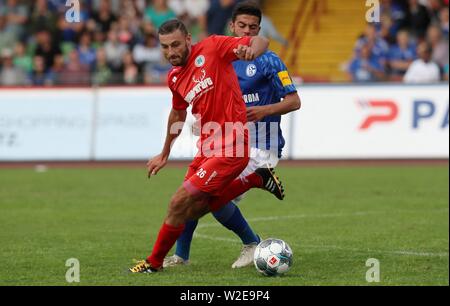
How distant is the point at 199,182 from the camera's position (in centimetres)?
873

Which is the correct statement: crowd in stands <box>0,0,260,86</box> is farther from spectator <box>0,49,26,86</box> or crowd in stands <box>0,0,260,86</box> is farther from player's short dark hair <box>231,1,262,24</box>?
player's short dark hair <box>231,1,262,24</box>

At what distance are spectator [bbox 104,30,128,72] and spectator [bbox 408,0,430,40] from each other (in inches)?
244

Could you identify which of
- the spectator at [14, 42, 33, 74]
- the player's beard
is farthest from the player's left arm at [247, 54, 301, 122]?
the spectator at [14, 42, 33, 74]

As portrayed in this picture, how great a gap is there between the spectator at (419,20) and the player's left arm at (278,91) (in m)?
13.3

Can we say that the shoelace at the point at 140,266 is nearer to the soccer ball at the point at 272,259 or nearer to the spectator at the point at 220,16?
the soccer ball at the point at 272,259

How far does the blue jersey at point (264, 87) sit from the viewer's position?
9.65 meters

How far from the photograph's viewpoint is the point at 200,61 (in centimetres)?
883

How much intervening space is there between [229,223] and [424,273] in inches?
74.0

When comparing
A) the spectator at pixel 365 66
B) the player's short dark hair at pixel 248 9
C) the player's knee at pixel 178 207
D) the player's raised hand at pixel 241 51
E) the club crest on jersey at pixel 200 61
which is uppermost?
the player's short dark hair at pixel 248 9

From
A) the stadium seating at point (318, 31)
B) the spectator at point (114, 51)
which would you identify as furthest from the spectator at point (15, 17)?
the stadium seating at point (318, 31)

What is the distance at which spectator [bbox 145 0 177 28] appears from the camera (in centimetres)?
2395

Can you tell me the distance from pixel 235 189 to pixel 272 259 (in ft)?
2.96
